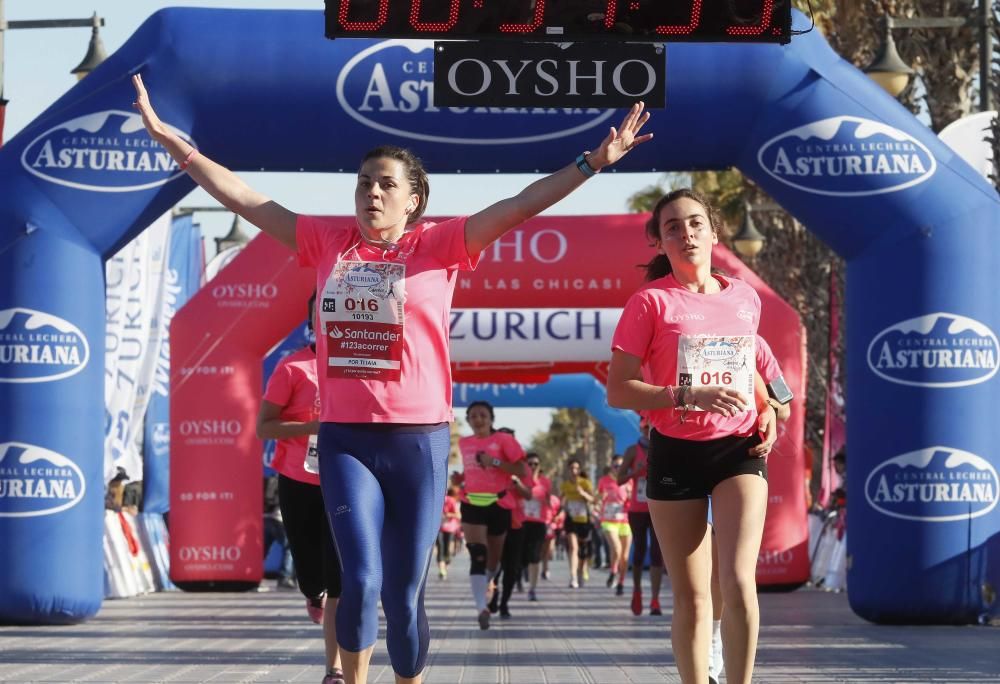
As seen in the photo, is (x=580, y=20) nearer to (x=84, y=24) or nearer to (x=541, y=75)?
(x=541, y=75)

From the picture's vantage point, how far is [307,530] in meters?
8.68

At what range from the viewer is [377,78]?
43.6ft

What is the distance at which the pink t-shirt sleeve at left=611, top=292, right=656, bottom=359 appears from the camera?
21.9 ft

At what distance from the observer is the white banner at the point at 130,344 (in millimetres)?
20906

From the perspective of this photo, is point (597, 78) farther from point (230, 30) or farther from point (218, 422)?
point (218, 422)

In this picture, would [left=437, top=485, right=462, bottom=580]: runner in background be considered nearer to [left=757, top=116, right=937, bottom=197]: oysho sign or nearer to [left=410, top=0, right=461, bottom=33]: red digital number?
[left=757, top=116, right=937, bottom=197]: oysho sign

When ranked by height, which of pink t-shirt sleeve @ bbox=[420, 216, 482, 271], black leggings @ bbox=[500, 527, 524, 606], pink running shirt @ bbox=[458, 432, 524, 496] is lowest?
black leggings @ bbox=[500, 527, 524, 606]

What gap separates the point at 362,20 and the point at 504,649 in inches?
174

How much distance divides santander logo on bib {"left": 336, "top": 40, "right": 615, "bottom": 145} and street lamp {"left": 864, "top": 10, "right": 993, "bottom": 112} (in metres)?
4.39

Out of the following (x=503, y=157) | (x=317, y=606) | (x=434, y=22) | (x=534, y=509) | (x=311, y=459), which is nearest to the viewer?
(x=311, y=459)

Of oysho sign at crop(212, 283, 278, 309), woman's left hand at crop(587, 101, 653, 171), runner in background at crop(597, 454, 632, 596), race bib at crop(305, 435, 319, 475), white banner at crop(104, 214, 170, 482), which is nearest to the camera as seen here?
woman's left hand at crop(587, 101, 653, 171)

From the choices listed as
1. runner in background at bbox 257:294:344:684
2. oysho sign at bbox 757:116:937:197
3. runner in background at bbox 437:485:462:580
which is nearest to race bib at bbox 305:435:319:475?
runner in background at bbox 257:294:344:684

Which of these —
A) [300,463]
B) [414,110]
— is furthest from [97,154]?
[300,463]

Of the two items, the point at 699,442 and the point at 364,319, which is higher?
the point at 364,319
